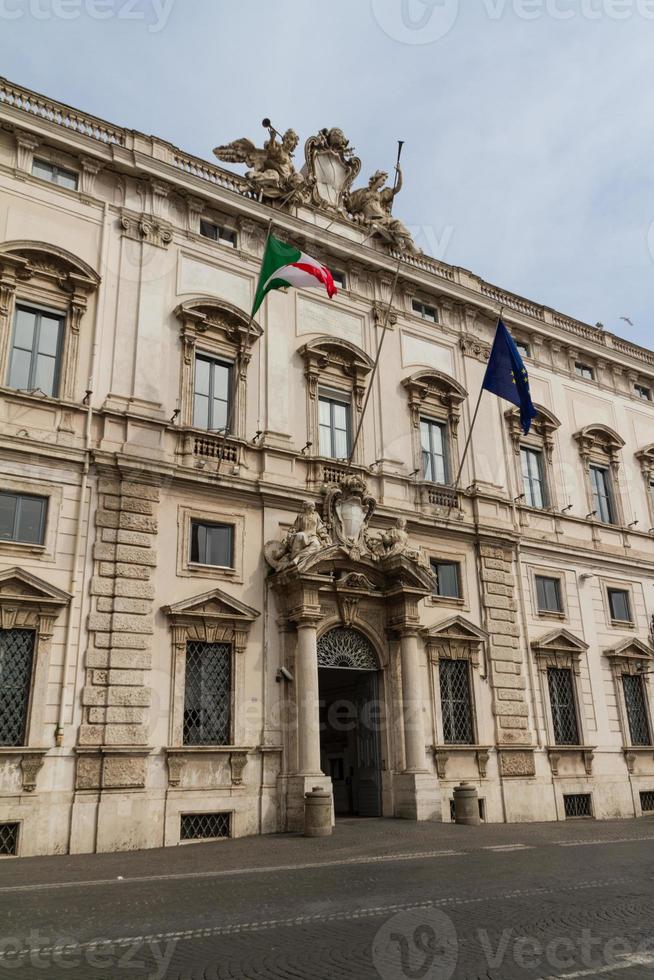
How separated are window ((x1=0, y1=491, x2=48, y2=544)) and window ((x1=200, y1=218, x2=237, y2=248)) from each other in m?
8.71

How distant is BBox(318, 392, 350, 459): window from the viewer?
21.9 m

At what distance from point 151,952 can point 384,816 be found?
518 inches

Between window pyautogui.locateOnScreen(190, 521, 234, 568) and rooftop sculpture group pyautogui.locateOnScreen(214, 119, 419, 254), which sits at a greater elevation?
rooftop sculpture group pyautogui.locateOnScreen(214, 119, 419, 254)

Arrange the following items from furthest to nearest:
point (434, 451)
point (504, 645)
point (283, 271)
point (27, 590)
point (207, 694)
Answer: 1. point (434, 451)
2. point (504, 645)
3. point (283, 271)
4. point (207, 694)
5. point (27, 590)

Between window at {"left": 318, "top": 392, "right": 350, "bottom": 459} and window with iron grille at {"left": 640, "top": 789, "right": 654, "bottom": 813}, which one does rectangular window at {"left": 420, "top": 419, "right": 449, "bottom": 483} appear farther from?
window with iron grille at {"left": 640, "top": 789, "right": 654, "bottom": 813}

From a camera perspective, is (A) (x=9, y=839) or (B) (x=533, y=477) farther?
(B) (x=533, y=477)

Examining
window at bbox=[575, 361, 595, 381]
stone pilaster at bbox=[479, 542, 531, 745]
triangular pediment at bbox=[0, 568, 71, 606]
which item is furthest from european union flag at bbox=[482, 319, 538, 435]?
triangular pediment at bbox=[0, 568, 71, 606]

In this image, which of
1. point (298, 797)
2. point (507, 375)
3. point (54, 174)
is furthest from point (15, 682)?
point (507, 375)

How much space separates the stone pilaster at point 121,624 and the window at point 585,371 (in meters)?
17.6

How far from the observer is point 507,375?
22.4 m

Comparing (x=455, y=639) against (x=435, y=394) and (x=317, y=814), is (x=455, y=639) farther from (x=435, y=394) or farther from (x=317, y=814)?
(x=435, y=394)

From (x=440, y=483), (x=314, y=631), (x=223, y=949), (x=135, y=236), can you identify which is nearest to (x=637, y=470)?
(x=440, y=483)

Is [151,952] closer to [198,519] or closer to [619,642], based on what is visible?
[198,519]

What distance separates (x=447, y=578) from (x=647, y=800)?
956cm
